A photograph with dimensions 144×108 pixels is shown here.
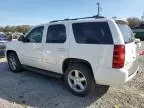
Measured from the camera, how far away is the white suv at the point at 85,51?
449cm

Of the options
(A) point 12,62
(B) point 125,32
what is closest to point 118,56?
(B) point 125,32

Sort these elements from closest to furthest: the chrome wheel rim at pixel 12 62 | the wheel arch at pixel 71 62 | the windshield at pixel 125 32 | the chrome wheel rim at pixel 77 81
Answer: the windshield at pixel 125 32 < the wheel arch at pixel 71 62 < the chrome wheel rim at pixel 77 81 < the chrome wheel rim at pixel 12 62

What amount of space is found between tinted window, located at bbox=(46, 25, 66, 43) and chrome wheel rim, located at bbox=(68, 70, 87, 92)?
36.7 inches

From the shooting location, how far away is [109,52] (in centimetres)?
445

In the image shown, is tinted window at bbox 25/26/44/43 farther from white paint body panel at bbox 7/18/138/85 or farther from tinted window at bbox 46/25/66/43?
tinted window at bbox 46/25/66/43

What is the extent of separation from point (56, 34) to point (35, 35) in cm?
107

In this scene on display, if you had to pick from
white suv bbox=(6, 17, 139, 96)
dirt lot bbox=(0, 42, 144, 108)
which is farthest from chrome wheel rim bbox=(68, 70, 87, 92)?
dirt lot bbox=(0, 42, 144, 108)

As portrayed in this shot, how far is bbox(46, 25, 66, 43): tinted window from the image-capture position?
18.1ft

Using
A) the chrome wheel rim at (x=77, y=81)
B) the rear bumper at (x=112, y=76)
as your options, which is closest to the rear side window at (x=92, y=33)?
the rear bumper at (x=112, y=76)

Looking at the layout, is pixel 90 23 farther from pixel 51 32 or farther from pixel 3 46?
pixel 3 46

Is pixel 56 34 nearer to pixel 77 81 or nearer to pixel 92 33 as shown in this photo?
pixel 92 33

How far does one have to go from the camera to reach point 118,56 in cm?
440

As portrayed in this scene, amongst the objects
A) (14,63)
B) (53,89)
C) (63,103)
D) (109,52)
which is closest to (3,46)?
(14,63)

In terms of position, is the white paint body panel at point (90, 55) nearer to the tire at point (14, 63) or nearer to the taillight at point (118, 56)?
the taillight at point (118, 56)
